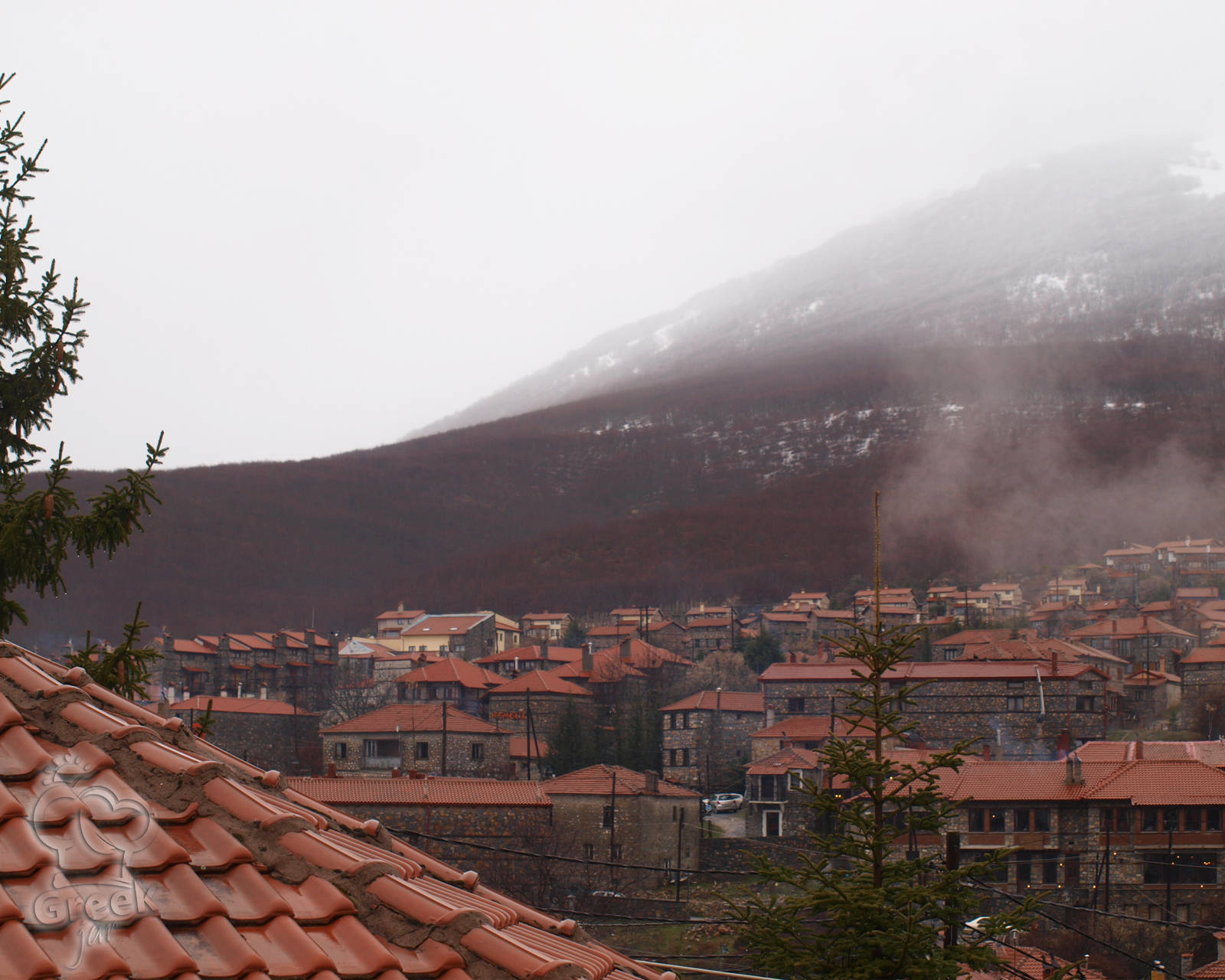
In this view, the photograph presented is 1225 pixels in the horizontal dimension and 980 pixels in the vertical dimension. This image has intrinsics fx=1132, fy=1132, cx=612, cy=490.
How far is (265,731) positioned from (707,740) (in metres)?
19.0

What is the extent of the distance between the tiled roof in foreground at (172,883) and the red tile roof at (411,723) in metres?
40.7

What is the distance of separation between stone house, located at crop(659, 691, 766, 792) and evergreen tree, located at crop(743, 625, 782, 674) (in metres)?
14.1

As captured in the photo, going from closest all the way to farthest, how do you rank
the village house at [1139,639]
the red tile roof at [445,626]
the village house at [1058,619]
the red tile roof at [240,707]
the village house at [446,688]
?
the red tile roof at [240,707] < the village house at [446,688] < the village house at [1139,639] < the village house at [1058,619] < the red tile roof at [445,626]

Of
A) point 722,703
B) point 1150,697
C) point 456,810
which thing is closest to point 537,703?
point 722,703

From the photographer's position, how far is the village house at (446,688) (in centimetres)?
5462

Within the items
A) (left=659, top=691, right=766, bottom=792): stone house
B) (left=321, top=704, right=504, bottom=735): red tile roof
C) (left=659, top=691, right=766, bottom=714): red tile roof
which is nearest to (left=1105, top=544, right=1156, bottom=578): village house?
(left=659, top=691, right=766, bottom=714): red tile roof

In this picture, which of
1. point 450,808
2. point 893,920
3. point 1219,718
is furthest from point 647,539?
point 893,920

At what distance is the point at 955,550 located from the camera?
108 metres

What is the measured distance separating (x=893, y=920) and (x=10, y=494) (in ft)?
20.7

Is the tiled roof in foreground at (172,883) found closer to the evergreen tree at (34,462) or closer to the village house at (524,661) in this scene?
the evergreen tree at (34,462)

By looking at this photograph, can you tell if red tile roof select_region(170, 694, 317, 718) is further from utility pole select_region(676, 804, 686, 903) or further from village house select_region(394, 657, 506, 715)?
utility pole select_region(676, 804, 686, 903)

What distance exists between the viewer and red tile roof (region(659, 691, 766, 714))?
48.3 metres

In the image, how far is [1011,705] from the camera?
46.0 m

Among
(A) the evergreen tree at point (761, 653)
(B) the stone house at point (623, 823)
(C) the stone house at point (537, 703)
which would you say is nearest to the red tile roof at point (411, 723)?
(C) the stone house at point (537, 703)
